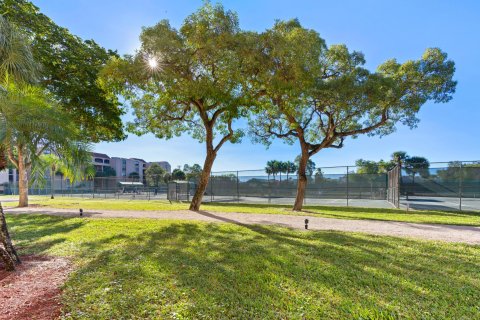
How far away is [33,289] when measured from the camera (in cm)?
372

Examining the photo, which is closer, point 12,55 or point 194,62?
point 12,55

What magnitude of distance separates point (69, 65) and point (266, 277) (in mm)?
12759

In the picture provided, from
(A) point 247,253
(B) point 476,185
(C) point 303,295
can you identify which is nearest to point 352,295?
(C) point 303,295

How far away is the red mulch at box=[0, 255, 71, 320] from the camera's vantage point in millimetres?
3033

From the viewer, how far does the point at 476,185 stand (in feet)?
50.4

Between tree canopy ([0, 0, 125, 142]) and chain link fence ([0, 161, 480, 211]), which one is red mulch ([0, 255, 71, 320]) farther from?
chain link fence ([0, 161, 480, 211])

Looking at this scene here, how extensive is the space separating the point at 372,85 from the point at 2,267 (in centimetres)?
1430

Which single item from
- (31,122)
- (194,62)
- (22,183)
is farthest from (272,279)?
(22,183)

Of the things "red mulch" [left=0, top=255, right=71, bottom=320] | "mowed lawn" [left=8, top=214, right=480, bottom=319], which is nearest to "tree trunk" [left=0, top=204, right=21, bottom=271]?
"red mulch" [left=0, top=255, right=71, bottom=320]

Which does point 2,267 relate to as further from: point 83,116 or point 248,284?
point 83,116

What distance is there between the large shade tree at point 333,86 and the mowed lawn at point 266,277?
665 centimetres

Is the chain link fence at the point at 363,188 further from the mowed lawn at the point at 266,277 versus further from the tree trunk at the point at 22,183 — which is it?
the mowed lawn at the point at 266,277

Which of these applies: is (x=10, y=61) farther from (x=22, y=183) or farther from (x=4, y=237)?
(x=22, y=183)

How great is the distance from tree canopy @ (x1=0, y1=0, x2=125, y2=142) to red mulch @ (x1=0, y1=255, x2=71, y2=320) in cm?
893
